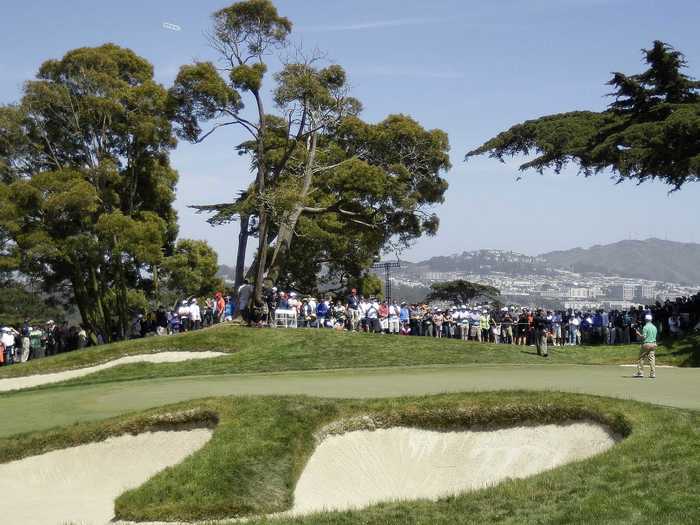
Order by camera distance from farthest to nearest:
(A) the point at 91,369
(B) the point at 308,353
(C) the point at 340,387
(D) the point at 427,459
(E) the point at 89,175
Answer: (E) the point at 89,175 < (B) the point at 308,353 < (A) the point at 91,369 < (C) the point at 340,387 < (D) the point at 427,459

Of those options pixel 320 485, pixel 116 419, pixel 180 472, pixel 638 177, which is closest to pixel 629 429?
pixel 320 485

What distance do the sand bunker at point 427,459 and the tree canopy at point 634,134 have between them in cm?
1880

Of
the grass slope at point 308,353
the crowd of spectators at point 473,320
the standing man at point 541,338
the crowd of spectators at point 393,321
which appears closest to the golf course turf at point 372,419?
the grass slope at point 308,353

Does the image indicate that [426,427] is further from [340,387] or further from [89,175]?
[89,175]

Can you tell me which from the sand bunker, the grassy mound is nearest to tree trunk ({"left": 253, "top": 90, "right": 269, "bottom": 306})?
the grassy mound

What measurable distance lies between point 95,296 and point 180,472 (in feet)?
101

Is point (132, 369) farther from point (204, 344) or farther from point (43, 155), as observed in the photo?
point (43, 155)

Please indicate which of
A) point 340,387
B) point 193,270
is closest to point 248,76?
point 193,270

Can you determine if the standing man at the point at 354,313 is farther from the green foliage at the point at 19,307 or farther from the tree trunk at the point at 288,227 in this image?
the green foliage at the point at 19,307

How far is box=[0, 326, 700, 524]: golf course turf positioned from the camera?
11.5 meters

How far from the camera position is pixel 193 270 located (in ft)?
167

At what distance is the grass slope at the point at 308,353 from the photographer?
29.1 m

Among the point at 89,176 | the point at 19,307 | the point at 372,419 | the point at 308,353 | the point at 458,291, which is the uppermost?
the point at 89,176

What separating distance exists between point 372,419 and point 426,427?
1.01 meters
